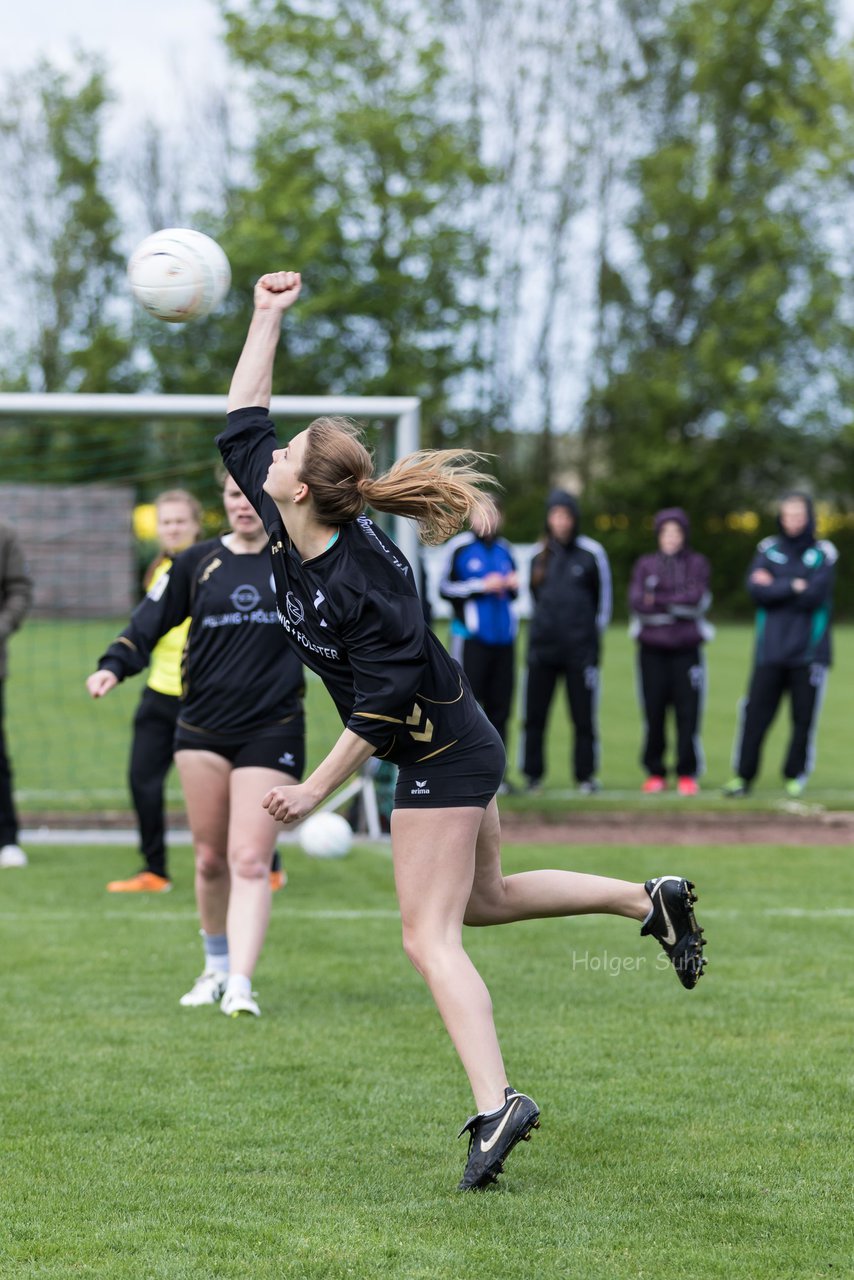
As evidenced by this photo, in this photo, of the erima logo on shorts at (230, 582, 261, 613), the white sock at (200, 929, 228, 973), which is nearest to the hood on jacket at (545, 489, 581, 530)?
the erima logo on shorts at (230, 582, 261, 613)

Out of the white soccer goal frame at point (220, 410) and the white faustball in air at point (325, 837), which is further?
the white soccer goal frame at point (220, 410)

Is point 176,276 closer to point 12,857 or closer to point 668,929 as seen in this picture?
point 668,929

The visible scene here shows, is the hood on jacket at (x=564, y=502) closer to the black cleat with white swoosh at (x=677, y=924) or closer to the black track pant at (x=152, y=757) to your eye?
the black track pant at (x=152, y=757)

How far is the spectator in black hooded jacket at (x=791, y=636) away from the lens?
11.2 meters

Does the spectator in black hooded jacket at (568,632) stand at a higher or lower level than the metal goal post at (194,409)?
lower

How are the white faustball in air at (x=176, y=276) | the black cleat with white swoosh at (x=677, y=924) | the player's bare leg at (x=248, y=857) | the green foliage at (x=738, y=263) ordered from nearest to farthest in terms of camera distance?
the black cleat with white swoosh at (x=677, y=924)
the white faustball in air at (x=176, y=276)
the player's bare leg at (x=248, y=857)
the green foliage at (x=738, y=263)

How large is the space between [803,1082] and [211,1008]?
2.28 meters

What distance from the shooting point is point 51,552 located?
2180 cm

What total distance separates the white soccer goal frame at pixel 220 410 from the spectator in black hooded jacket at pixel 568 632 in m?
2.21

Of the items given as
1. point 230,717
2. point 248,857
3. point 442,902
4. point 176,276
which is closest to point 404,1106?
point 442,902

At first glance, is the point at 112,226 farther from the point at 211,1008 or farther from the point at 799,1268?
the point at 799,1268

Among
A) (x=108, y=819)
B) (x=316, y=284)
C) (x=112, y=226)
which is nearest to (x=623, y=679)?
(x=108, y=819)

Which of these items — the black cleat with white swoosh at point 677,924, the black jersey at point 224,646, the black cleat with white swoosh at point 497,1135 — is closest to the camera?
the black cleat with white swoosh at point 497,1135

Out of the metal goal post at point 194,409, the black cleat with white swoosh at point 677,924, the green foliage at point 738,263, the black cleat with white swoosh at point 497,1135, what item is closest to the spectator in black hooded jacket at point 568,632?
the metal goal post at point 194,409
